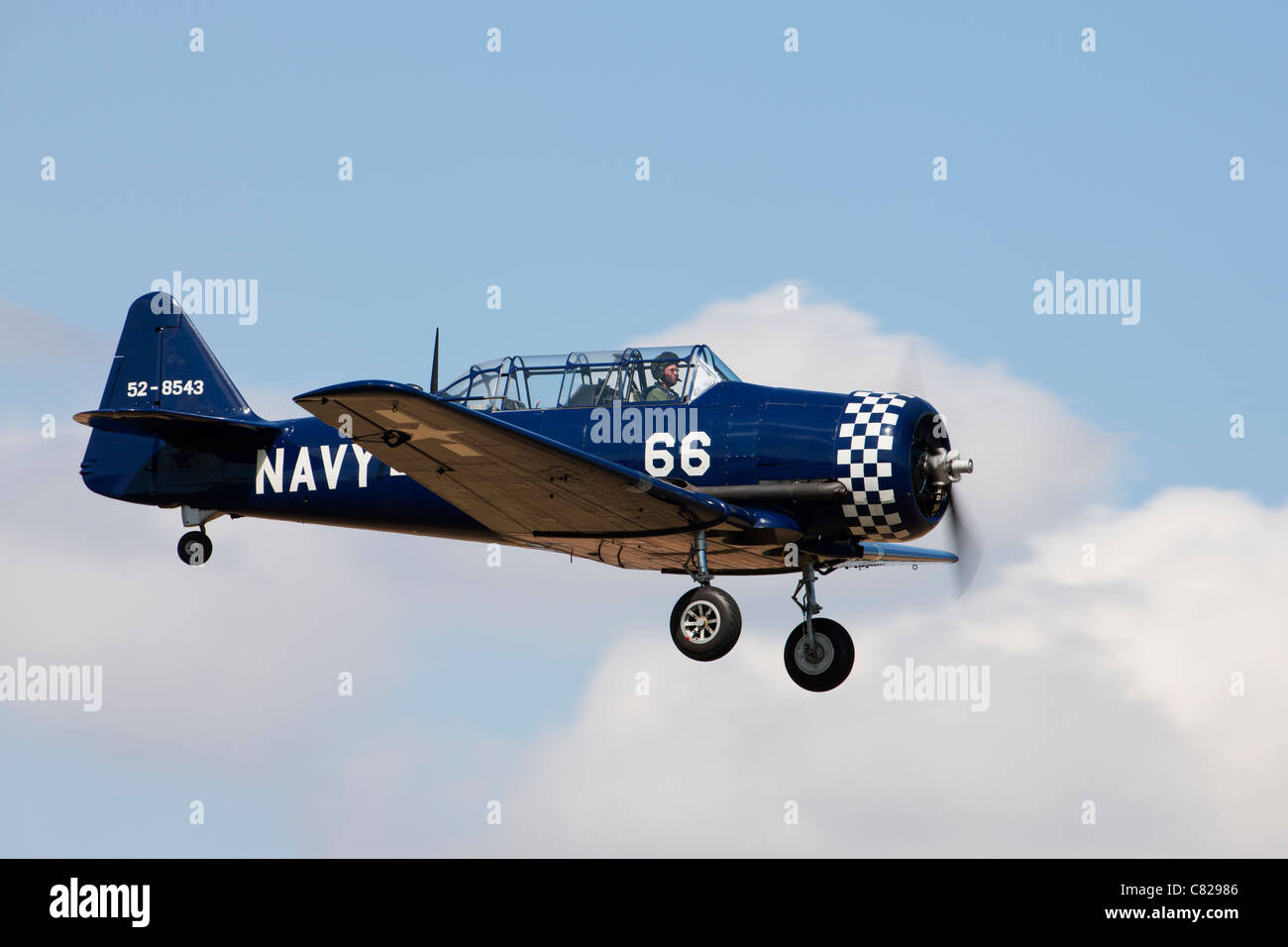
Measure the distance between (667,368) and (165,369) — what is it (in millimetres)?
6512

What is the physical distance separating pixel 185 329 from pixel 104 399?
1.18 m

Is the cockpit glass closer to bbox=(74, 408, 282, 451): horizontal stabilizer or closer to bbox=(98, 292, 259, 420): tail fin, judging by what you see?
bbox=(74, 408, 282, 451): horizontal stabilizer

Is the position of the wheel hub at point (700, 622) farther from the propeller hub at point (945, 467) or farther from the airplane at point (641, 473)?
the propeller hub at point (945, 467)

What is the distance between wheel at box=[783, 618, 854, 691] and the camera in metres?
17.5

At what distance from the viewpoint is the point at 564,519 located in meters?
17.2

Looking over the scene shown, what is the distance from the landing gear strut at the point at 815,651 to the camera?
17.5 m

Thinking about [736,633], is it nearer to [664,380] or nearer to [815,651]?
[815,651]

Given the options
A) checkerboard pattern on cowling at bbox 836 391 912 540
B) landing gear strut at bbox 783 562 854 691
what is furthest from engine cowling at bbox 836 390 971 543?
landing gear strut at bbox 783 562 854 691

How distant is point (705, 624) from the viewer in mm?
16266

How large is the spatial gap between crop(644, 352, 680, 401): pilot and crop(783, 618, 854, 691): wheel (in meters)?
2.55

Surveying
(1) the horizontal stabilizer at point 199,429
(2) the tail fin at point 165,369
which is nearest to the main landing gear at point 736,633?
(1) the horizontal stabilizer at point 199,429

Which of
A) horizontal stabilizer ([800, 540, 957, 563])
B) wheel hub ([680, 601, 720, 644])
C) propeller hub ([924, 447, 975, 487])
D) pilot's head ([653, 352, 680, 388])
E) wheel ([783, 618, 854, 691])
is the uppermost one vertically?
pilot's head ([653, 352, 680, 388])

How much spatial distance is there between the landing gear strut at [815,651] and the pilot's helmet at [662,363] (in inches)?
A: 89.2
